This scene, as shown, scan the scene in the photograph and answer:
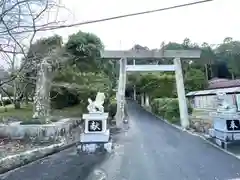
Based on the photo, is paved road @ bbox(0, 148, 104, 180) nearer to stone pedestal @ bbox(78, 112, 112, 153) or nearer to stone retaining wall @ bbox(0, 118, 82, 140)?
stone pedestal @ bbox(78, 112, 112, 153)

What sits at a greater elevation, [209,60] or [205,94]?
[209,60]

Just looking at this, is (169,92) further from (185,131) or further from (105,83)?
(185,131)

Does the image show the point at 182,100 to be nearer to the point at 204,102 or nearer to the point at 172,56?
the point at 172,56

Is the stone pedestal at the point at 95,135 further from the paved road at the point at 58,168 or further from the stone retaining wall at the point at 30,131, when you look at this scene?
the stone retaining wall at the point at 30,131

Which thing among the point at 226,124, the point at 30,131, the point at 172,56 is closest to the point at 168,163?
the point at 226,124

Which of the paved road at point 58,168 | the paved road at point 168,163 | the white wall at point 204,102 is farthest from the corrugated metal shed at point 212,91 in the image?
the paved road at point 58,168

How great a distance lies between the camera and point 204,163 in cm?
583

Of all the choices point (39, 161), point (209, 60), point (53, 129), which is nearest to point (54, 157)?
point (39, 161)

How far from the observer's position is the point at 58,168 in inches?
220

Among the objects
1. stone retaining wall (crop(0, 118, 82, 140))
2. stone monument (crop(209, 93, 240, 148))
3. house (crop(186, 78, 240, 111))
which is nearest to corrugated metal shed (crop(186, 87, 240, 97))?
house (crop(186, 78, 240, 111))

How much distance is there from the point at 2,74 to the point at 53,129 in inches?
125

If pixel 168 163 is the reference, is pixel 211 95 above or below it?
above

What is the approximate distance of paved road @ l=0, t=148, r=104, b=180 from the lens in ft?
16.1

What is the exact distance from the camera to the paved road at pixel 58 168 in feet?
16.1
